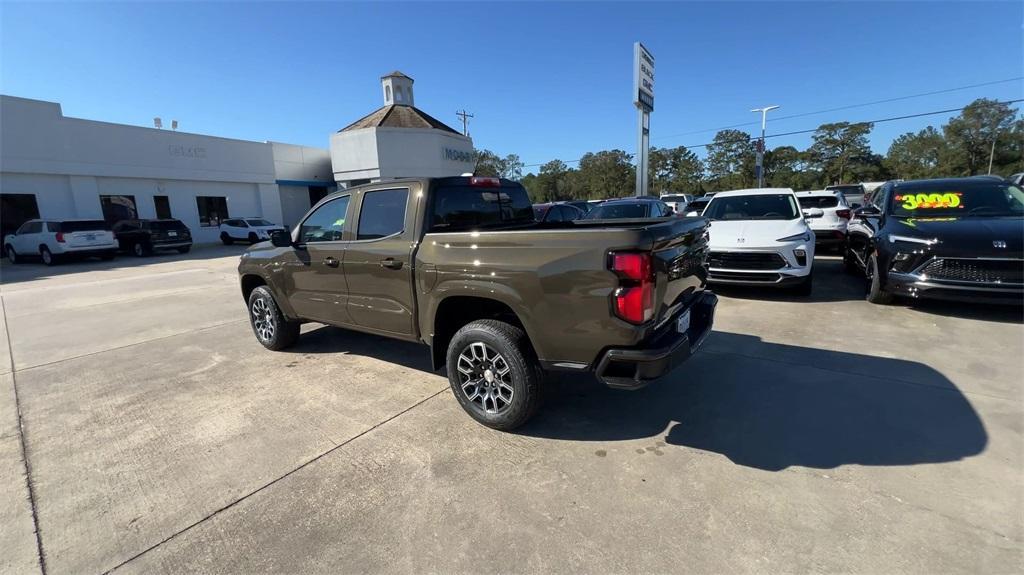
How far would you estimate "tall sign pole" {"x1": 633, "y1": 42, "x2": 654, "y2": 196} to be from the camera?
17359 millimetres

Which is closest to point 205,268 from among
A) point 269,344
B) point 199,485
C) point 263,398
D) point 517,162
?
point 269,344

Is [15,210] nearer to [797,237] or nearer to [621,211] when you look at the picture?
[621,211]

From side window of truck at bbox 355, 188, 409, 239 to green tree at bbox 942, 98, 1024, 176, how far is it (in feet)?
244

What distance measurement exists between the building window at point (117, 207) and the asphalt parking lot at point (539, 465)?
22045mm

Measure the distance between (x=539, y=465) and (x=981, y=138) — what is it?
3143 inches

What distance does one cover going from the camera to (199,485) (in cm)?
282

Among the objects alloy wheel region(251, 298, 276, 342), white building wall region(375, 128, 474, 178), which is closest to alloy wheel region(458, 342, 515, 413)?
alloy wheel region(251, 298, 276, 342)

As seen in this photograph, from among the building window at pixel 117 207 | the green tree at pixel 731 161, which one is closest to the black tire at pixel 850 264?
the building window at pixel 117 207

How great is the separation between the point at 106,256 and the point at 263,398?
62.1 ft

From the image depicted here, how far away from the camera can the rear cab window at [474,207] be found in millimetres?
3742

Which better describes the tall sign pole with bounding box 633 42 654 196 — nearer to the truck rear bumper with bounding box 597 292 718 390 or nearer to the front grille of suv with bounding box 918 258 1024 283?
the front grille of suv with bounding box 918 258 1024 283

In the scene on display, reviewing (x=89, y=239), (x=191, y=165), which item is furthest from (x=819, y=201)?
(x=191, y=165)

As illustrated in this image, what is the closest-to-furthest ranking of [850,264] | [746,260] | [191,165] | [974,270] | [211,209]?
[974,270], [746,260], [850,264], [191,165], [211,209]

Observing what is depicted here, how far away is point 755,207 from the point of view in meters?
7.89
